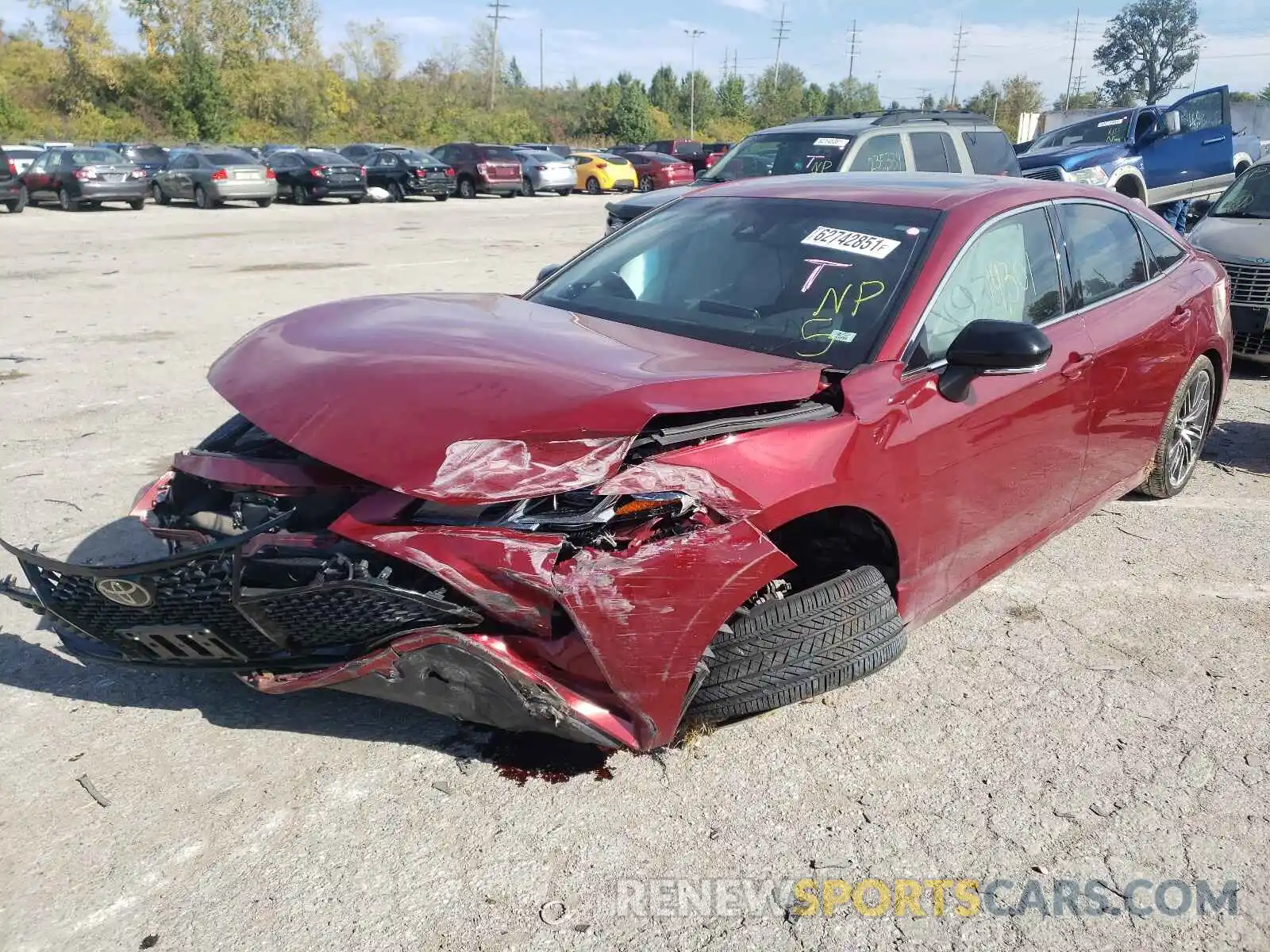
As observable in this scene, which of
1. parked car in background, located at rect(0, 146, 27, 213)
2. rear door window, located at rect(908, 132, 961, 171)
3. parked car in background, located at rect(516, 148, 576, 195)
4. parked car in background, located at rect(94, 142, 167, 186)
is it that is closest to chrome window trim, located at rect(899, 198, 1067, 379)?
rear door window, located at rect(908, 132, 961, 171)

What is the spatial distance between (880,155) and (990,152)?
1.76 metres

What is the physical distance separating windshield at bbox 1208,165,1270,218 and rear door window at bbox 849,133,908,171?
279 centimetres

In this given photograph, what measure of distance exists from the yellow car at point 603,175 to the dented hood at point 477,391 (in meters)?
31.4

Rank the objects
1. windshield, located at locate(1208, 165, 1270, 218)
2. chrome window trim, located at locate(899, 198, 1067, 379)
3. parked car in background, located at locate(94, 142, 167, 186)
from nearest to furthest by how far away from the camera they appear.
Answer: chrome window trim, located at locate(899, 198, 1067, 379) < windshield, located at locate(1208, 165, 1270, 218) < parked car in background, located at locate(94, 142, 167, 186)

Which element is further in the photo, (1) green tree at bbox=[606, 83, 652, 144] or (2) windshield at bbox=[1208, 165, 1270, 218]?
(1) green tree at bbox=[606, 83, 652, 144]

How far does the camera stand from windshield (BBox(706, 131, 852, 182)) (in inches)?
398

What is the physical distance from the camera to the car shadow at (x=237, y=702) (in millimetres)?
3160

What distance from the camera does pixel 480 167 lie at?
99.3 ft

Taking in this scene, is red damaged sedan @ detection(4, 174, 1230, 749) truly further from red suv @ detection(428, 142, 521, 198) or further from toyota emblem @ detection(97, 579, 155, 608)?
red suv @ detection(428, 142, 521, 198)

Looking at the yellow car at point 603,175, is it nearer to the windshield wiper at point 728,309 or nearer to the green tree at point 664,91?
the windshield wiper at point 728,309

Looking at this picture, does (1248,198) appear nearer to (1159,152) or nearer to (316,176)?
(1159,152)

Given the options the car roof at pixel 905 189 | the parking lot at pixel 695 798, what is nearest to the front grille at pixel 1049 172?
the car roof at pixel 905 189

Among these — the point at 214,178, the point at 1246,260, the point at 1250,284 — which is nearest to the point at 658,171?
the point at 214,178

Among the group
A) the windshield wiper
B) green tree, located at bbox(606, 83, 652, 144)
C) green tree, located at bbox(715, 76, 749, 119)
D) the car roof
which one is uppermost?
green tree, located at bbox(715, 76, 749, 119)
